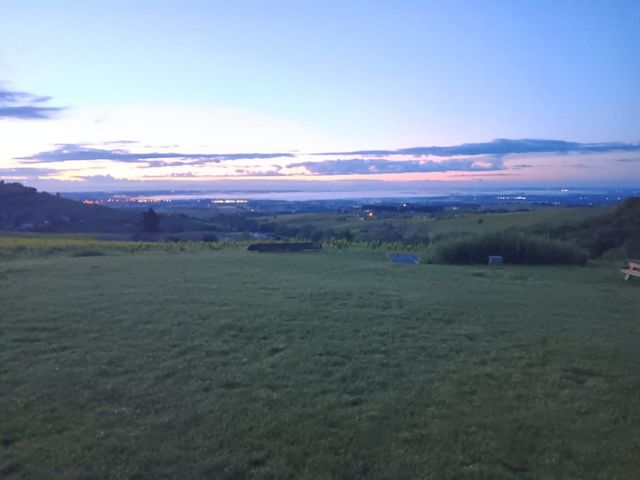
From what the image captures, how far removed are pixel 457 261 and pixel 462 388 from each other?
2255 cm

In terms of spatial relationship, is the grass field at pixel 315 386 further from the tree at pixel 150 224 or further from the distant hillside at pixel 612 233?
the tree at pixel 150 224

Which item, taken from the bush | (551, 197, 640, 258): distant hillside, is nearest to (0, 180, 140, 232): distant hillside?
(551, 197, 640, 258): distant hillside

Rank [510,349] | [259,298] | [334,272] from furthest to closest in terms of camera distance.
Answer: [334,272] → [259,298] → [510,349]

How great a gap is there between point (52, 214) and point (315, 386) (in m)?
86.8

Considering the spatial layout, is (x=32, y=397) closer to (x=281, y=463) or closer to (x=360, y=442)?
(x=281, y=463)

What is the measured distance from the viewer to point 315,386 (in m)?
8.62

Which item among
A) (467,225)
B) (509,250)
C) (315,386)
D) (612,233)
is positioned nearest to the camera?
(315,386)

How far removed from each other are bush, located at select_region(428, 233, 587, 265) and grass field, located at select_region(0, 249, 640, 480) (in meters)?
13.1

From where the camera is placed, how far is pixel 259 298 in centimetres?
1573

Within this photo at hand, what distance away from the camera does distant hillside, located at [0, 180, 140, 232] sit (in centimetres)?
8162

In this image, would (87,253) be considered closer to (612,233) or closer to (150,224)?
(612,233)

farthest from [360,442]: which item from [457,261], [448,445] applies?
[457,261]

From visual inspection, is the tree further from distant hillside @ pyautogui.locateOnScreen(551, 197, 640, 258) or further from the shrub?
distant hillside @ pyautogui.locateOnScreen(551, 197, 640, 258)

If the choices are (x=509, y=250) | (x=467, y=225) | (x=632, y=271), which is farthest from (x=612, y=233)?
(x=467, y=225)
